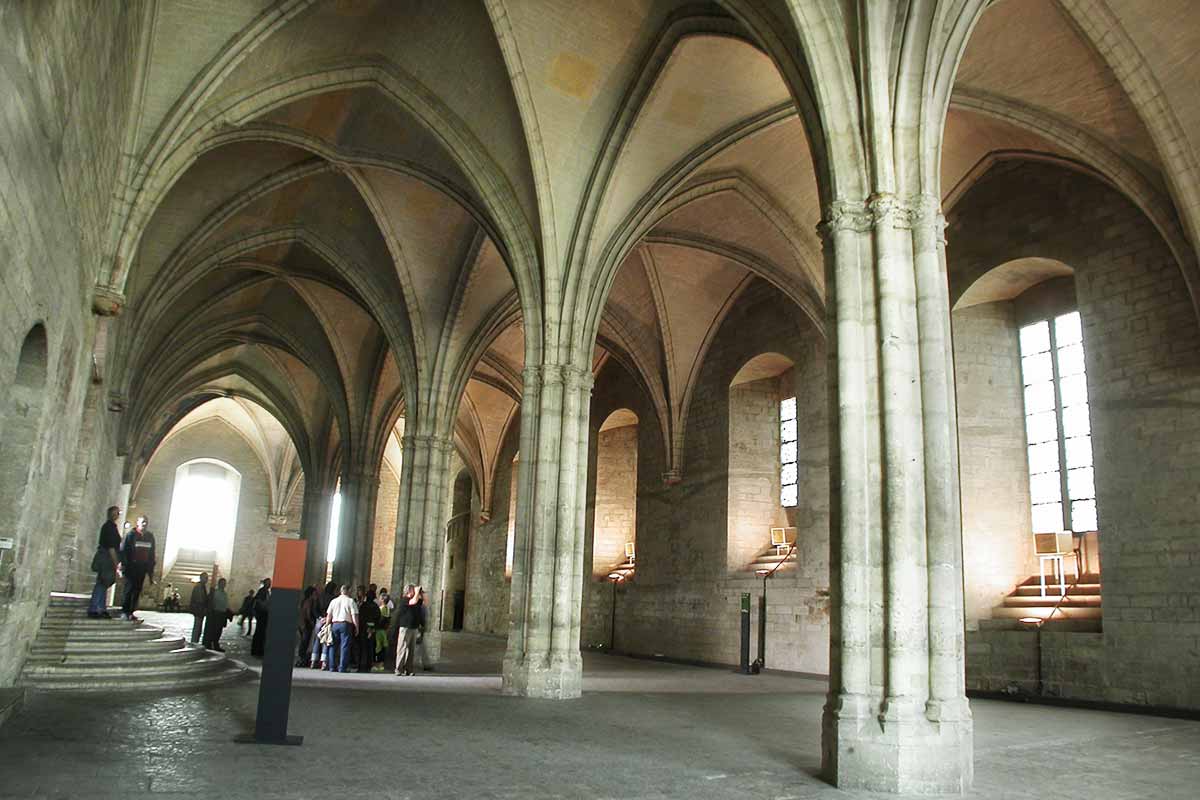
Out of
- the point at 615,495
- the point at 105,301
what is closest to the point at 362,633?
the point at 105,301

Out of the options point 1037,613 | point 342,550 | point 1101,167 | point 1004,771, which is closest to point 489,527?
point 342,550

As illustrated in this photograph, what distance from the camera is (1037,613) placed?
14.1m

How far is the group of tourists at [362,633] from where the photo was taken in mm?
14609

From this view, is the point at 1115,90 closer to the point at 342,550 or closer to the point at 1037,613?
the point at 1037,613

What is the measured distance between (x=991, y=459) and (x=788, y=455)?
5718mm

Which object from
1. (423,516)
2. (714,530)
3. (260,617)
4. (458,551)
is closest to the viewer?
(260,617)

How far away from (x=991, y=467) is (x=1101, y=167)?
200 inches

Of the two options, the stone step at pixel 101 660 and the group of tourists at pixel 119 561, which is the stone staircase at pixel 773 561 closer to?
the stone step at pixel 101 660

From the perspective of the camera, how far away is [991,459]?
1526cm

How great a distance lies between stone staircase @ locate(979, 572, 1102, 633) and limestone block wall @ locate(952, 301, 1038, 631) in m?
0.17

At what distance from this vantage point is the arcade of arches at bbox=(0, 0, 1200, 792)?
7414 mm

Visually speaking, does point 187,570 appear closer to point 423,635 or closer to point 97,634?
point 423,635

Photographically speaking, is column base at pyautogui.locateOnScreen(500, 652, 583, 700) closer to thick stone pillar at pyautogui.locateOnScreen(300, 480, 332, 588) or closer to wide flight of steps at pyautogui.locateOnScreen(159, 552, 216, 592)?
thick stone pillar at pyautogui.locateOnScreen(300, 480, 332, 588)

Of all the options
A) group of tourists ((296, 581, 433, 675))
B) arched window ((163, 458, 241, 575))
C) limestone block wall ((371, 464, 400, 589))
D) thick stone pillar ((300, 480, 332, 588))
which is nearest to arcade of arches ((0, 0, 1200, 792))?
group of tourists ((296, 581, 433, 675))
